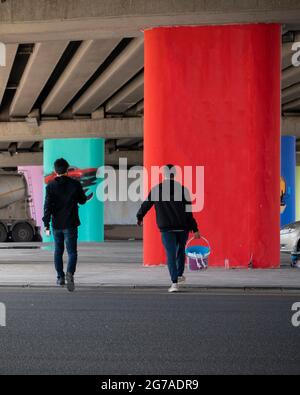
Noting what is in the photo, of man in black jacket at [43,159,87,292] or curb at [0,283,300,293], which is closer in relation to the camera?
man in black jacket at [43,159,87,292]

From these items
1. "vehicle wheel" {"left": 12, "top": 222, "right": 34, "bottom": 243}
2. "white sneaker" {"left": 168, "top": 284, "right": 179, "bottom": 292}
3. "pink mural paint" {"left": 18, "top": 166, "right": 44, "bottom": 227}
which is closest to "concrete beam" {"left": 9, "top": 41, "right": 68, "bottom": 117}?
"vehicle wheel" {"left": 12, "top": 222, "right": 34, "bottom": 243}

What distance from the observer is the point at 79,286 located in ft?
53.8

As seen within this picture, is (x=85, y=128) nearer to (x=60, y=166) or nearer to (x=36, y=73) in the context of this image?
(x=36, y=73)

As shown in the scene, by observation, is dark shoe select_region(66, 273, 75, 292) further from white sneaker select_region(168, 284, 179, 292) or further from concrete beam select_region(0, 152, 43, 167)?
concrete beam select_region(0, 152, 43, 167)

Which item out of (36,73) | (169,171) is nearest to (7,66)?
(36,73)

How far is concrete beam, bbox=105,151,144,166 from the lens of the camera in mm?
58094

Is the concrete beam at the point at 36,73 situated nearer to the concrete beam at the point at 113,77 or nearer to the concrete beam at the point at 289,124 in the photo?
the concrete beam at the point at 113,77

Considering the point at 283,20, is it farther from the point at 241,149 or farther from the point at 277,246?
the point at 277,246

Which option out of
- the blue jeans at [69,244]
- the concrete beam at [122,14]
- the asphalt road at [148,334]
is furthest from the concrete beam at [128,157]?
the asphalt road at [148,334]

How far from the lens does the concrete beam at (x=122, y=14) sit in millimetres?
20844

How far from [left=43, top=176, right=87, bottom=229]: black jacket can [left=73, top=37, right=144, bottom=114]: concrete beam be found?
1195 cm

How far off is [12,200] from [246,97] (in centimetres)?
2941

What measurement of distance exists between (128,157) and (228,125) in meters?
37.6
